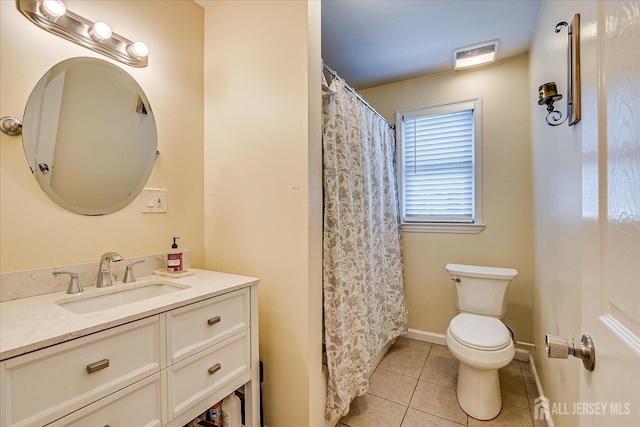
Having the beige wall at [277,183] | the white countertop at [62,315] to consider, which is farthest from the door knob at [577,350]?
the white countertop at [62,315]

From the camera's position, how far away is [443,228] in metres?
2.57

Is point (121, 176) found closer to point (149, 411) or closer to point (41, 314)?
point (41, 314)

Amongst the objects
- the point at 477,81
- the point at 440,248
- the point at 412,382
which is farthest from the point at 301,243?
the point at 477,81

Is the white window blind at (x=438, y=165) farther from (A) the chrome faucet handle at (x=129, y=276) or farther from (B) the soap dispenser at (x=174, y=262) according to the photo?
(A) the chrome faucet handle at (x=129, y=276)

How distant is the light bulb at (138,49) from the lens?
4.51 feet

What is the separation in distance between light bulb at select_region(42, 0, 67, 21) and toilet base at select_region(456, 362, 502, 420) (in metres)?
2.70

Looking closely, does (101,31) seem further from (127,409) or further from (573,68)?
(573,68)

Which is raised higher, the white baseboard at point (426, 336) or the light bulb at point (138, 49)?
the light bulb at point (138, 49)

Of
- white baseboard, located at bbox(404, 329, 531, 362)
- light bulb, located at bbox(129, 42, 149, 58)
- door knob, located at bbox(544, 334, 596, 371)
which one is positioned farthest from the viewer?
Result: white baseboard, located at bbox(404, 329, 531, 362)

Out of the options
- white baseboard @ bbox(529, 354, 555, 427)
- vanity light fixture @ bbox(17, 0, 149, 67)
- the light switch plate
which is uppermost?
vanity light fixture @ bbox(17, 0, 149, 67)

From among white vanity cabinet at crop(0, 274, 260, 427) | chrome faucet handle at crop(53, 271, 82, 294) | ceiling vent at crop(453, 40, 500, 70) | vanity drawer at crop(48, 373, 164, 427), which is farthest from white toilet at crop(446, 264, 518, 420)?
chrome faucet handle at crop(53, 271, 82, 294)

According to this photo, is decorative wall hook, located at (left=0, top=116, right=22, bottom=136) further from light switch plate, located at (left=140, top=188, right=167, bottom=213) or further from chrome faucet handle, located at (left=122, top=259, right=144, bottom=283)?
chrome faucet handle, located at (left=122, top=259, right=144, bottom=283)

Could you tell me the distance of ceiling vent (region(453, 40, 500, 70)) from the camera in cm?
215

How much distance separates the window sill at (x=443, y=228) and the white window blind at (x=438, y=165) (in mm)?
47
